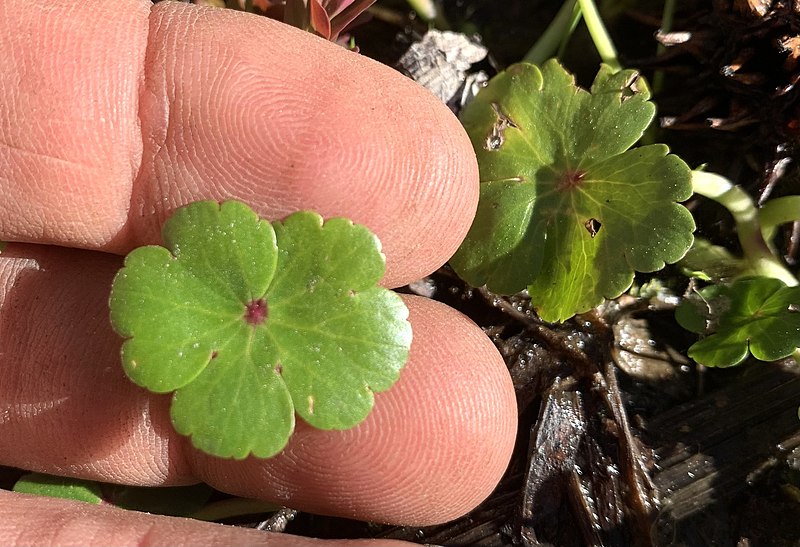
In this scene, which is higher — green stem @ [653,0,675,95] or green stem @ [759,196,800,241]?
green stem @ [653,0,675,95]

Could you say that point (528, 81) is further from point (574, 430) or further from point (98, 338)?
→ point (98, 338)

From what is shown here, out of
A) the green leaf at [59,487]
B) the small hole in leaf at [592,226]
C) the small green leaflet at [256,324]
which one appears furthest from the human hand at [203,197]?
the small hole in leaf at [592,226]

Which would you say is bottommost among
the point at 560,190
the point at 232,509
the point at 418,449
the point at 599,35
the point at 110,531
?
the point at 232,509

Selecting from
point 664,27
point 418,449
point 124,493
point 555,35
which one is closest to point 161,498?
point 124,493

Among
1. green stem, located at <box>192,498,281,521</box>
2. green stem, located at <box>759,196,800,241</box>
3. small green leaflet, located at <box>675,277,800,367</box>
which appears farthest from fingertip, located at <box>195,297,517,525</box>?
green stem, located at <box>759,196,800,241</box>

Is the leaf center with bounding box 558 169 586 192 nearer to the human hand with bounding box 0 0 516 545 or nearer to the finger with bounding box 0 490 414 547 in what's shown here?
the human hand with bounding box 0 0 516 545

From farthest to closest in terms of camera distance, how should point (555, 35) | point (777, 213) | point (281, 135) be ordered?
point (555, 35) < point (777, 213) < point (281, 135)

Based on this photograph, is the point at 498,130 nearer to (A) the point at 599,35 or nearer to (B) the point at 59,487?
(A) the point at 599,35
